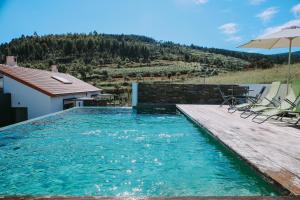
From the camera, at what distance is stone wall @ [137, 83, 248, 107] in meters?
15.7

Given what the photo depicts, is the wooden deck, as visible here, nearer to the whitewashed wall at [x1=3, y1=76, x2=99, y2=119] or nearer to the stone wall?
the stone wall

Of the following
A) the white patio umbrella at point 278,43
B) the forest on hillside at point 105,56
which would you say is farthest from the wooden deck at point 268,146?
the forest on hillside at point 105,56

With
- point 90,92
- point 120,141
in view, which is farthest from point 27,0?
point 120,141

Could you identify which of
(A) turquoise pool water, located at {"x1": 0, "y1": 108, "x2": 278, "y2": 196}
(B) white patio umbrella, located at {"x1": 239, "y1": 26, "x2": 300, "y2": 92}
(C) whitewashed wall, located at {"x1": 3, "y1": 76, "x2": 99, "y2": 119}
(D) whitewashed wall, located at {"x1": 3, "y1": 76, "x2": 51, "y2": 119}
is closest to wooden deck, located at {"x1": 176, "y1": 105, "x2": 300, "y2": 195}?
(A) turquoise pool water, located at {"x1": 0, "y1": 108, "x2": 278, "y2": 196}

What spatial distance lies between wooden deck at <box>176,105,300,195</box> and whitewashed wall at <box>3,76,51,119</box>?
10.6 m

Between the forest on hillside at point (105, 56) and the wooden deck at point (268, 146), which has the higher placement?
the forest on hillside at point (105, 56)

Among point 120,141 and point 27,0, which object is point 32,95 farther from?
point 120,141

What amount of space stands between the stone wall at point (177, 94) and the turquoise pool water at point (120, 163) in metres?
5.87

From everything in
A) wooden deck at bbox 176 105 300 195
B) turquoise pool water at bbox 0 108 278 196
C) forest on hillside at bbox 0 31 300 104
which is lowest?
turquoise pool water at bbox 0 108 278 196

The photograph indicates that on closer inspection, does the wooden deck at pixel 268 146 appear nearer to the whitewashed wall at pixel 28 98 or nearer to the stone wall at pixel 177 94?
the stone wall at pixel 177 94

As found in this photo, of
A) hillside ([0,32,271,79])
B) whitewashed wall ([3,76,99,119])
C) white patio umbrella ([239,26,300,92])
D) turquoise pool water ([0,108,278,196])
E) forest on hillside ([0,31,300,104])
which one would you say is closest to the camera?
turquoise pool water ([0,108,278,196])

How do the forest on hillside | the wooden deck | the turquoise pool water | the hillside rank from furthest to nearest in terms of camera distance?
the hillside < the forest on hillside < the turquoise pool water < the wooden deck

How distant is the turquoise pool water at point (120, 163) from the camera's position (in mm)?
4426

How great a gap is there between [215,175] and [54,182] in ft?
7.75
